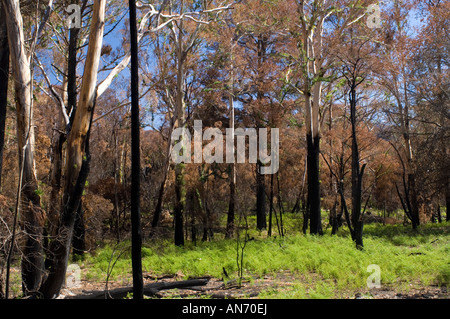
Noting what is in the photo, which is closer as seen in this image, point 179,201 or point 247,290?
point 247,290

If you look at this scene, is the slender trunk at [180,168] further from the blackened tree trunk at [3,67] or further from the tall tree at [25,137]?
the blackened tree trunk at [3,67]

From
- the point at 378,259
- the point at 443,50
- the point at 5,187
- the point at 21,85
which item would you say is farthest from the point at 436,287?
the point at 5,187

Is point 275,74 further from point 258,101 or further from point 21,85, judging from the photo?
point 21,85

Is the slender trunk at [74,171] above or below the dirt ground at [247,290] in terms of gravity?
above

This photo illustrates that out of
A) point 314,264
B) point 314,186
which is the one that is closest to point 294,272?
point 314,264

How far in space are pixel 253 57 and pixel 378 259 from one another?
46.4ft

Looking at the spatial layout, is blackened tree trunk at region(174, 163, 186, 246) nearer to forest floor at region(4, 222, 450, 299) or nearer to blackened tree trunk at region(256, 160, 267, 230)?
forest floor at region(4, 222, 450, 299)

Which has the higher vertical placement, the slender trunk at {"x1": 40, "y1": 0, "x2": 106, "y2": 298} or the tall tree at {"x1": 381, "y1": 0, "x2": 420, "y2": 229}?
the tall tree at {"x1": 381, "y1": 0, "x2": 420, "y2": 229}

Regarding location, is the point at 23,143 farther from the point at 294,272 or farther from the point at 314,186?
the point at 314,186

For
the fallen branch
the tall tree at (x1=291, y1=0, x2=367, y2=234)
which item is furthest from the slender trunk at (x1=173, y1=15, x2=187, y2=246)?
the fallen branch

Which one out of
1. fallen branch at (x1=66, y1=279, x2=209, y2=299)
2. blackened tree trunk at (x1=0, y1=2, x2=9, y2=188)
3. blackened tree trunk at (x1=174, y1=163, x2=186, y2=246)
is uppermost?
blackened tree trunk at (x1=0, y1=2, x2=9, y2=188)

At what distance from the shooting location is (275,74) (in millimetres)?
17891

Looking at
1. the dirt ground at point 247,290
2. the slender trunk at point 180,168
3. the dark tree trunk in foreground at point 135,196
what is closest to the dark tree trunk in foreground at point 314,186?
the slender trunk at point 180,168

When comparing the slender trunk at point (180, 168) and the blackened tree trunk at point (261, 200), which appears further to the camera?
the blackened tree trunk at point (261, 200)
